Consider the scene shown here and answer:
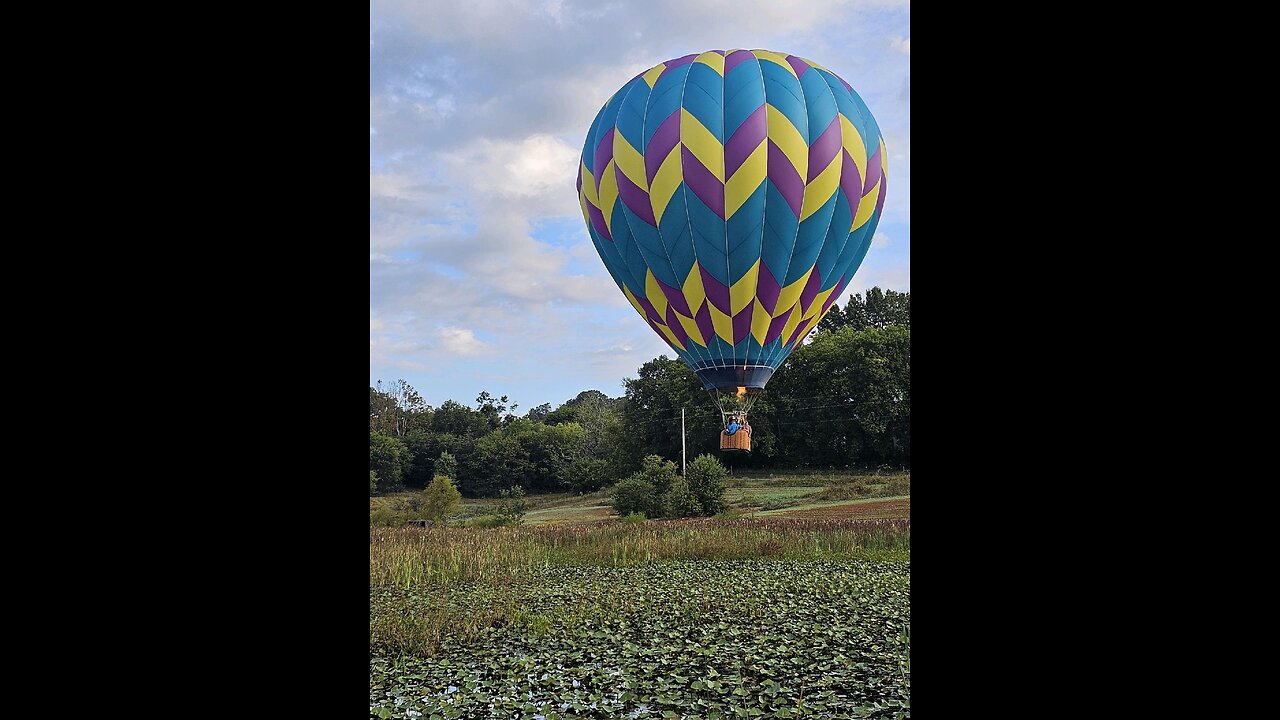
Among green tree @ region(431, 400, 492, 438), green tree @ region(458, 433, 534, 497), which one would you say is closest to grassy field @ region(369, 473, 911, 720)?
green tree @ region(458, 433, 534, 497)

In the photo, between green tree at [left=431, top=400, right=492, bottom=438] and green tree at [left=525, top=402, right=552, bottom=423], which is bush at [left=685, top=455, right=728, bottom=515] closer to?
green tree at [left=431, top=400, right=492, bottom=438]

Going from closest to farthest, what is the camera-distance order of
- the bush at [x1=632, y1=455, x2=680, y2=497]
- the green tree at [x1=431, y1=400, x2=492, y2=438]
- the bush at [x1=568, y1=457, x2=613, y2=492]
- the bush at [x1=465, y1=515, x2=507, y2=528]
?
the bush at [x1=465, y1=515, x2=507, y2=528], the bush at [x1=632, y1=455, x2=680, y2=497], the bush at [x1=568, y1=457, x2=613, y2=492], the green tree at [x1=431, y1=400, x2=492, y2=438]

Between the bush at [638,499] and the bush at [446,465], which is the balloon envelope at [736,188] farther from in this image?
the bush at [446,465]
